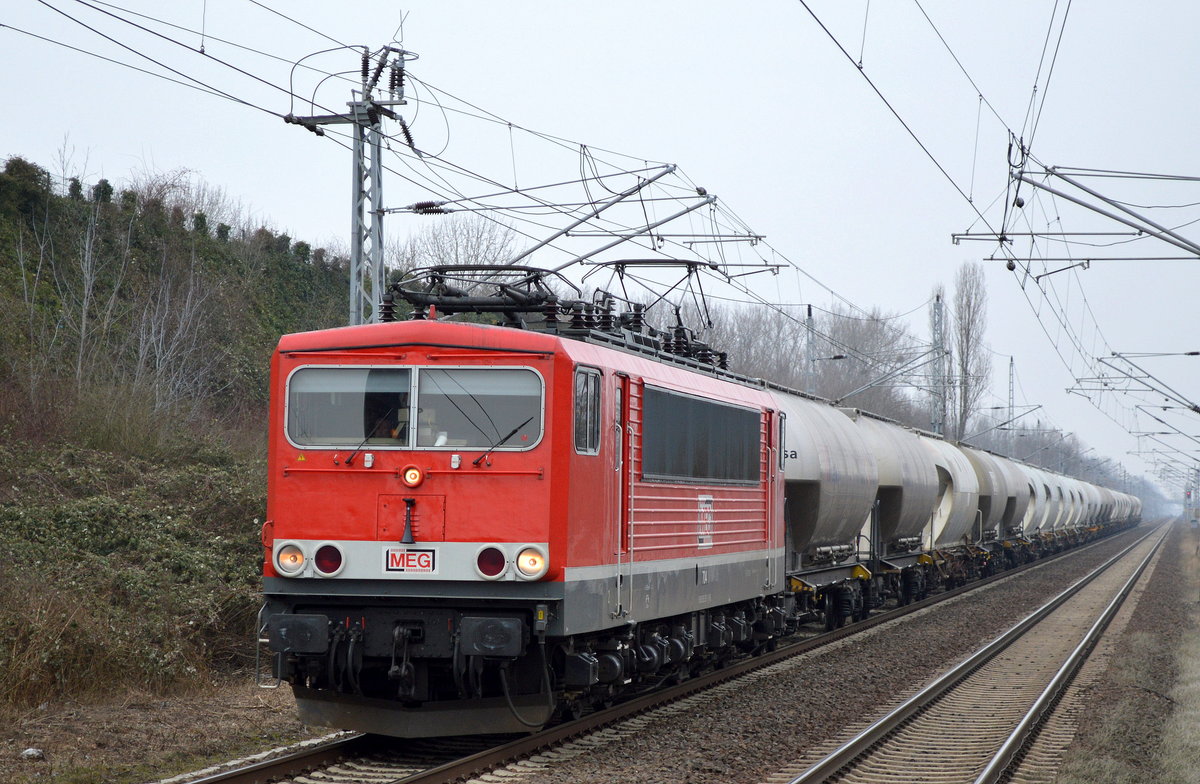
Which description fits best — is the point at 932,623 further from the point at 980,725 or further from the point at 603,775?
the point at 603,775

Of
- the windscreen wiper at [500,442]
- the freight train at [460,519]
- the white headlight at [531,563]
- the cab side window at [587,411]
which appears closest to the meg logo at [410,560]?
the freight train at [460,519]

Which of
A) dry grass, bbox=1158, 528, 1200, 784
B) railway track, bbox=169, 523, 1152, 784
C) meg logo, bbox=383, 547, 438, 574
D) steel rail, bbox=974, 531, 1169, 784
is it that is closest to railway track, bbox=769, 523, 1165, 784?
steel rail, bbox=974, 531, 1169, 784

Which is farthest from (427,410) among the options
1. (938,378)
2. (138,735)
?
(938,378)

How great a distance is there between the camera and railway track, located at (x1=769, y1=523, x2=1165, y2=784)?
10055 millimetres

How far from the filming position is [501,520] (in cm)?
960

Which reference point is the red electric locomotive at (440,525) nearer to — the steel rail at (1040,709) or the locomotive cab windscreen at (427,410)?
the locomotive cab windscreen at (427,410)

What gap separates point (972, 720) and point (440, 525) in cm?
637

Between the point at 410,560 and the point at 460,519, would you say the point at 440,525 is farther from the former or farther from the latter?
the point at 410,560

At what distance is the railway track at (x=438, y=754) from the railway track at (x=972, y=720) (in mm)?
1918

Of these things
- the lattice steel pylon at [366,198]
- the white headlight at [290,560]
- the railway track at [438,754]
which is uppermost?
the lattice steel pylon at [366,198]

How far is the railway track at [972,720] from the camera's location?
10055 mm

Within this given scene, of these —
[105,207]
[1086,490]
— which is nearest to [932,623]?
[105,207]

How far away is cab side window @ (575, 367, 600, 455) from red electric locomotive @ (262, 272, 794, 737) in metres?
0.02

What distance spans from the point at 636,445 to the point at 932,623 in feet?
43.9
